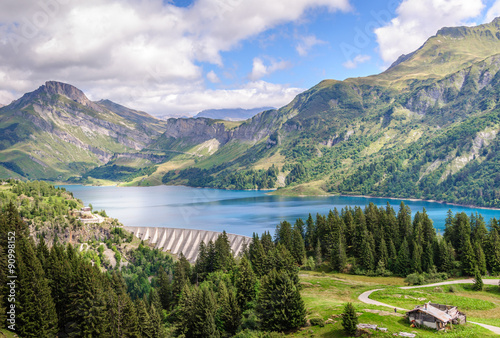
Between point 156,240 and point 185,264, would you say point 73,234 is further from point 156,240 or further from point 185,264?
point 185,264

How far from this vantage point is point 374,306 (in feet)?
172

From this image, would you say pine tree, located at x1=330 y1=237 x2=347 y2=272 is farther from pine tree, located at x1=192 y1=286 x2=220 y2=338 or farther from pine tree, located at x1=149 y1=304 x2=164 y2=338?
pine tree, located at x1=149 y1=304 x2=164 y2=338

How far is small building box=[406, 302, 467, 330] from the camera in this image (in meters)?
41.7

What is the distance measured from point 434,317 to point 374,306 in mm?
11432

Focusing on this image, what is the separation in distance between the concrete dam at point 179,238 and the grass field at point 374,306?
60267mm

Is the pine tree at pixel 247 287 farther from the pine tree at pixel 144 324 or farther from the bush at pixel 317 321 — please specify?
the bush at pixel 317 321

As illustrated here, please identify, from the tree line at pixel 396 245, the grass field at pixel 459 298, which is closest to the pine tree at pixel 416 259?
the tree line at pixel 396 245

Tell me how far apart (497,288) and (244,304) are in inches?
1766

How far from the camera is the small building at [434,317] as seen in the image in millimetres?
41719

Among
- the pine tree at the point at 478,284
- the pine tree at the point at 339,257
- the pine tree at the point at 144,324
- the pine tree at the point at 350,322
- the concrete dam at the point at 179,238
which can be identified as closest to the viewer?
the pine tree at the point at 350,322

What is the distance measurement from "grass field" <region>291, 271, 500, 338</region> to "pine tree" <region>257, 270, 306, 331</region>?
1953mm

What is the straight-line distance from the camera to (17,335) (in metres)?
47.7

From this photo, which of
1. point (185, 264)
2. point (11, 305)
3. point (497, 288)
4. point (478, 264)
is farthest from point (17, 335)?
point (478, 264)

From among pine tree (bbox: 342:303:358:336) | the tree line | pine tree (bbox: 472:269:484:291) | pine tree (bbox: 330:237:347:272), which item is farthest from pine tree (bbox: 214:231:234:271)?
pine tree (bbox: 472:269:484:291)
